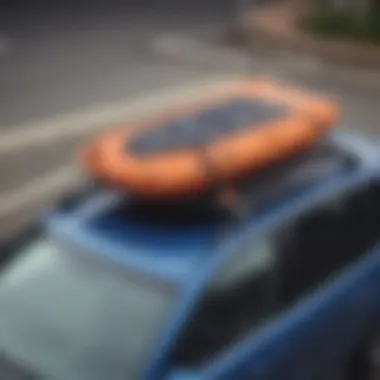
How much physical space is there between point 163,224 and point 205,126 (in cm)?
65

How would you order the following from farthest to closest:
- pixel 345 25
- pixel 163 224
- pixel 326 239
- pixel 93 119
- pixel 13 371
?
1. pixel 345 25
2. pixel 93 119
3. pixel 326 239
4. pixel 163 224
5. pixel 13 371

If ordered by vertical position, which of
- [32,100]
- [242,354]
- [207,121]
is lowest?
[32,100]

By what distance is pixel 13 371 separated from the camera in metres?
5.40

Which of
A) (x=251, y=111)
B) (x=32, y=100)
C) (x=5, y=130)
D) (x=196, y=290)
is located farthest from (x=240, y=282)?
(x=32, y=100)

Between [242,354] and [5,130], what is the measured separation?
329 inches

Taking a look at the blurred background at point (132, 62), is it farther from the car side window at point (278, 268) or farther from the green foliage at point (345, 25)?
the car side window at point (278, 268)

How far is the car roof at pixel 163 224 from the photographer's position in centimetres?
534

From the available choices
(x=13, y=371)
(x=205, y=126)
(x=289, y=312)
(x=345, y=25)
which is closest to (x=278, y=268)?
(x=289, y=312)

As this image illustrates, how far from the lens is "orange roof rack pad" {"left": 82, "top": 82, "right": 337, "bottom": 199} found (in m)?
5.35

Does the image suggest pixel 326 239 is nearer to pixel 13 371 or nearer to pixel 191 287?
pixel 191 287

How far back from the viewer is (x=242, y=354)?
5355 mm

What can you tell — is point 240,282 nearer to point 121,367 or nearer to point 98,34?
point 121,367

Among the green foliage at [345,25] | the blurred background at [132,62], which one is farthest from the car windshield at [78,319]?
the green foliage at [345,25]

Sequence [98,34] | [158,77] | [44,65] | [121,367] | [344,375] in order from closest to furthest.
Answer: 1. [121,367]
2. [344,375]
3. [158,77]
4. [44,65]
5. [98,34]
